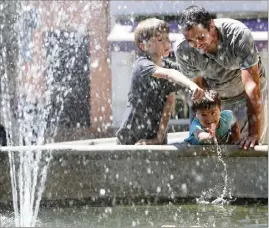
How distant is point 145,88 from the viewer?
215 inches

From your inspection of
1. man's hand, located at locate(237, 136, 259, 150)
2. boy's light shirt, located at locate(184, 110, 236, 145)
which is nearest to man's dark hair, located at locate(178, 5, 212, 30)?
boy's light shirt, located at locate(184, 110, 236, 145)

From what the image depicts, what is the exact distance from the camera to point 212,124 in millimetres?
5152

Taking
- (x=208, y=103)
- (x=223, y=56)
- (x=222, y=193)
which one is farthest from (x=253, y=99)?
(x=222, y=193)

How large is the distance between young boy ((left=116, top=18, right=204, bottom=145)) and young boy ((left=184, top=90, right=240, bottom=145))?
28 cm

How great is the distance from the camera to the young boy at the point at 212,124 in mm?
5031

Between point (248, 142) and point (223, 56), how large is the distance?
2.15 ft

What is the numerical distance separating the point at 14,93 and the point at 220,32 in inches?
536

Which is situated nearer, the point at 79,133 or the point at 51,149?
the point at 51,149

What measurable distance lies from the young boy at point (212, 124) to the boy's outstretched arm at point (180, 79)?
0.12 m

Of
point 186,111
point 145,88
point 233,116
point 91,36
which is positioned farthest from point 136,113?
point 91,36

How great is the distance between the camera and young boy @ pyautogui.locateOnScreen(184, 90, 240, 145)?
5.03m

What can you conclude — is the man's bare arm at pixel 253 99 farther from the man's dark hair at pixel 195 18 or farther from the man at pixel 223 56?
the man's dark hair at pixel 195 18

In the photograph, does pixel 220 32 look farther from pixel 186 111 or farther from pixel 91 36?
pixel 91 36

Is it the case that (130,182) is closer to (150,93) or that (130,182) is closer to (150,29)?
(150,93)
